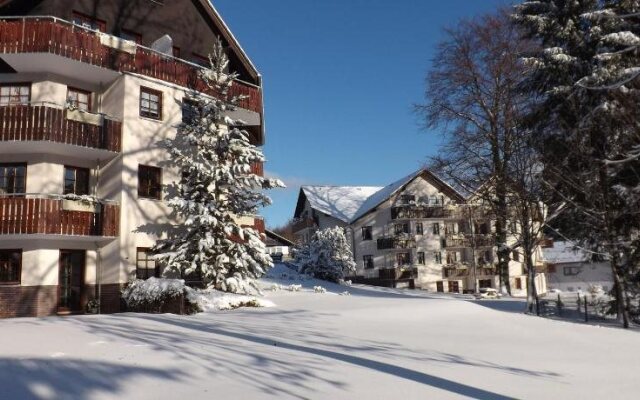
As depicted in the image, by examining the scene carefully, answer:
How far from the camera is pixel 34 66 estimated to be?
18.6 meters

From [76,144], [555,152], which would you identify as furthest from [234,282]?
[555,152]

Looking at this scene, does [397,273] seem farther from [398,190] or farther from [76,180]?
[76,180]

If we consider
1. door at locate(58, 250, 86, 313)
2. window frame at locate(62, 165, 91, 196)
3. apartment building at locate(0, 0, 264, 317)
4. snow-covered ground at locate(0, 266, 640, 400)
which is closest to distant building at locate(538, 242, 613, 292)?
snow-covered ground at locate(0, 266, 640, 400)

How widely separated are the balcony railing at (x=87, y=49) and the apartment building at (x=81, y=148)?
0.04m

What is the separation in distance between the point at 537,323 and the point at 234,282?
10161 millimetres

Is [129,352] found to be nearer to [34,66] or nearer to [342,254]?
[34,66]

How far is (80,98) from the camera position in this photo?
1997 centimetres

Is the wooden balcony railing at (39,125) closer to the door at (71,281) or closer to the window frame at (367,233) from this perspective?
the door at (71,281)

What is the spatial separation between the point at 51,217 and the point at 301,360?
40.9 ft

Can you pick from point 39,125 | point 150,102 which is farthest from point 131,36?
point 39,125

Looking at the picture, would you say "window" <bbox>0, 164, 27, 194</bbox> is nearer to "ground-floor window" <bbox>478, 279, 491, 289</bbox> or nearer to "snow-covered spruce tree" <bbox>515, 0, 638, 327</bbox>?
"snow-covered spruce tree" <bbox>515, 0, 638, 327</bbox>

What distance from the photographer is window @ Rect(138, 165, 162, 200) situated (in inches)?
794

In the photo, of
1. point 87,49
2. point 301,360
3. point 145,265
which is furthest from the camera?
point 145,265

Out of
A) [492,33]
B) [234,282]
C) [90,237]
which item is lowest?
[234,282]
